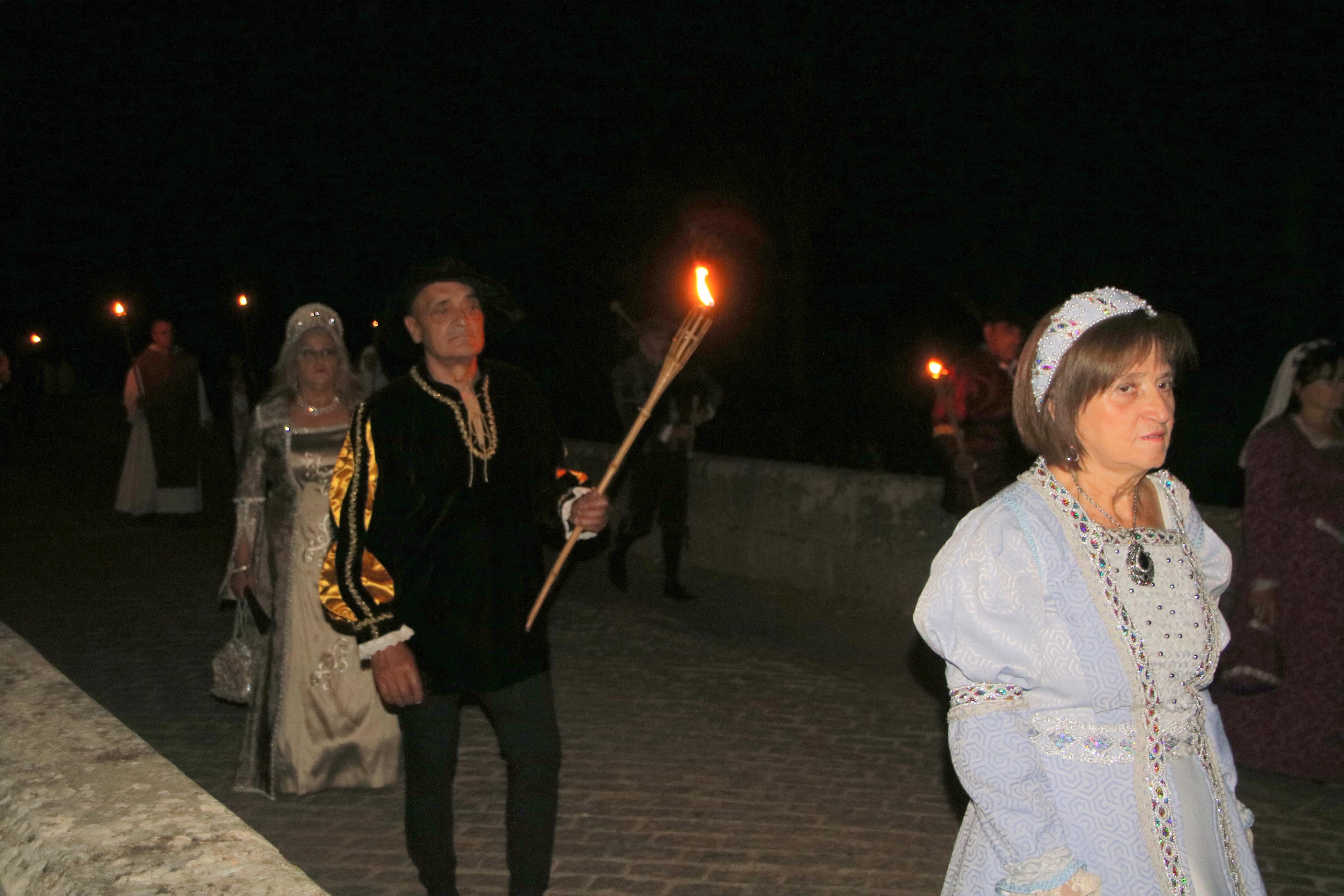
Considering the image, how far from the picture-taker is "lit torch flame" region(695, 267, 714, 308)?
13.5 ft

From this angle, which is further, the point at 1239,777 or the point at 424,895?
the point at 1239,777

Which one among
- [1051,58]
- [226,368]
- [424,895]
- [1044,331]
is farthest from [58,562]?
[1051,58]

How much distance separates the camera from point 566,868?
15.4ft

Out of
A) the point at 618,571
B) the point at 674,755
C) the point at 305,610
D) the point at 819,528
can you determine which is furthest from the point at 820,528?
the point at 305,610

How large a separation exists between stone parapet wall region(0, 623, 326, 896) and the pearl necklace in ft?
8.02

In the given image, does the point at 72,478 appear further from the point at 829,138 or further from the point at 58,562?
the point at 829,138

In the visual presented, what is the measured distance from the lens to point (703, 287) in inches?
167

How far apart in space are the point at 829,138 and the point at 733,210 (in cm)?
169

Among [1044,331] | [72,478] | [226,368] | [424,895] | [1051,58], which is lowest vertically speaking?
[72,478]

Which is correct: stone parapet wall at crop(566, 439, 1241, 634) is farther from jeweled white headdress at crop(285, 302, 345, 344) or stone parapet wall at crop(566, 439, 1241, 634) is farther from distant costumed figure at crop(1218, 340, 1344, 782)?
jeweled white headdress at crop(285, 302, 345, 344)

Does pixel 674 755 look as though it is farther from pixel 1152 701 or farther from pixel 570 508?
pixel 1152 701

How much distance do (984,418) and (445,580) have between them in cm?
479

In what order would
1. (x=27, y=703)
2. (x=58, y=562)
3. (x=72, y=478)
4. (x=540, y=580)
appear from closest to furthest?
(x=27, y=703) < (x=540, y=580) < (x=58, y=562) < (x=72, y=478)

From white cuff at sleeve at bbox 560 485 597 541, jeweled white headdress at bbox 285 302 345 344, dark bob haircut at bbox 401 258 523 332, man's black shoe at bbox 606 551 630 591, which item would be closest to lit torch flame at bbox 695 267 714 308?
dark bob haircut at bbox 401 258 523 332
